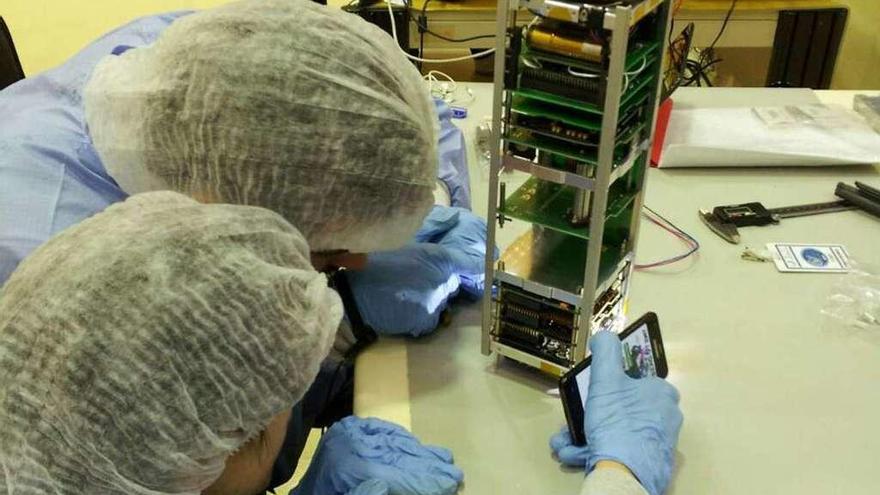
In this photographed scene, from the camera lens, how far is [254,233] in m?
0.75

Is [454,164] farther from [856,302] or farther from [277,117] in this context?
[856,302]

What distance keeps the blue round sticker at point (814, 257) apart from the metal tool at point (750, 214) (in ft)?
0.30

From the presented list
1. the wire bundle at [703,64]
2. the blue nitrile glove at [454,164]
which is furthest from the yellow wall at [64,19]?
the blue nitrile glove at [454,164]

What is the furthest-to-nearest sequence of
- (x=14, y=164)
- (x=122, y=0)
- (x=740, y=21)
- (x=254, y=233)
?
(x=122, y=0) < (x=740, y=21) < (x=14, y=164) < (x=254, y=233)

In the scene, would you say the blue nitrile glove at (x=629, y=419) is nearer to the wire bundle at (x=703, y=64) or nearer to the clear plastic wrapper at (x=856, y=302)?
the clear plastic wrapper at (x=856, y=302)

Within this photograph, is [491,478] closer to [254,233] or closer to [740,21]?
[254,233]

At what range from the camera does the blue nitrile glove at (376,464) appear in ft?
2.93

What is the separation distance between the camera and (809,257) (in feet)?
4.21

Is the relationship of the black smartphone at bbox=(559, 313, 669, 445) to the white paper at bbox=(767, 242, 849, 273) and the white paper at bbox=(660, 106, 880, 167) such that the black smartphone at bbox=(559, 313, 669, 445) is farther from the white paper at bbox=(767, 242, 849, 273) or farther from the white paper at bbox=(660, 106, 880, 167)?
A: the white paper at bbox=(660, 106, 880, 167)

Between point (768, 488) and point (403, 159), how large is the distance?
1.85 ft

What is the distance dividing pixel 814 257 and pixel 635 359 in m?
0.46

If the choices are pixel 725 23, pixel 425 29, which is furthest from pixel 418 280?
pixel 725 23

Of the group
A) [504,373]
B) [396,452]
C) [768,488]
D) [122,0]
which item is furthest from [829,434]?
[122,0]

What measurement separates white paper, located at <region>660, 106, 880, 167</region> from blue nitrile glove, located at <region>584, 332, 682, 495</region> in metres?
0.66
